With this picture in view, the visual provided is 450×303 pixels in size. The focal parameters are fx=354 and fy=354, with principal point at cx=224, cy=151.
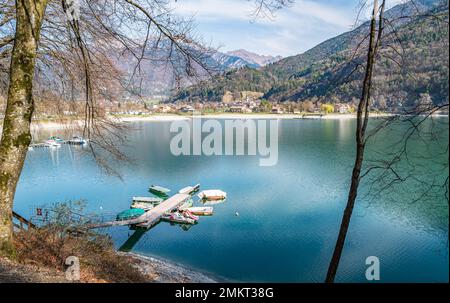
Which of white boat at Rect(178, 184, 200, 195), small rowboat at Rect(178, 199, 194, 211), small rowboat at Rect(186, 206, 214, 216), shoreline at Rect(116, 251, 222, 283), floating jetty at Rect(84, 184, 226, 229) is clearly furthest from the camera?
white boat at Rect(178, 184, 200, 195)

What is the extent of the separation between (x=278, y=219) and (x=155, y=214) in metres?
6.40

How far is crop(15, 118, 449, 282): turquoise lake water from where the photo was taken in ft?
40.6

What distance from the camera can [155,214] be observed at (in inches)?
734

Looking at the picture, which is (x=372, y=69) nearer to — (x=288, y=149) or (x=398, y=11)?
(x=398, y=11)

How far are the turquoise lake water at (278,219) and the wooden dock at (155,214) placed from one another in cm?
43

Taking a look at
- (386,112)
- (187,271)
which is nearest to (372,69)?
(386,112)

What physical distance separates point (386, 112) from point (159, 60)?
11.4 feet

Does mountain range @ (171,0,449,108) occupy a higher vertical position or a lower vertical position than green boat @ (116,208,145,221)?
higher

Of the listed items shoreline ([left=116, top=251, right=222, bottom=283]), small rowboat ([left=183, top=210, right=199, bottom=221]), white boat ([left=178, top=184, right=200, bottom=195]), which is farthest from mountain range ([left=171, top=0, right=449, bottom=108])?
white boat ([left=178, top=184, right=200, bottom=195])

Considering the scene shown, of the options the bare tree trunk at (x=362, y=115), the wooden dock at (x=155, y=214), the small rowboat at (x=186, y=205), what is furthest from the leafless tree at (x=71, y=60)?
the small rowboat at (x=186, y=205)

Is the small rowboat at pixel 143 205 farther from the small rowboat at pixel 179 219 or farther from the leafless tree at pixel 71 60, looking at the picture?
the leafless tree at pixel 71 60

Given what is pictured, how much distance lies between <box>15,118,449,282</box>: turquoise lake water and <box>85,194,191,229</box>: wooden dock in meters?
0.43

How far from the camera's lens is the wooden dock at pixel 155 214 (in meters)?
17.1

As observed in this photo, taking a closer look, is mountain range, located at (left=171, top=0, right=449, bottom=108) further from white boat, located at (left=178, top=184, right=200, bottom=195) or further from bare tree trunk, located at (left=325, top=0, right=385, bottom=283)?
white boat, located at (left=178, top=184, right=200, bottom=195)
